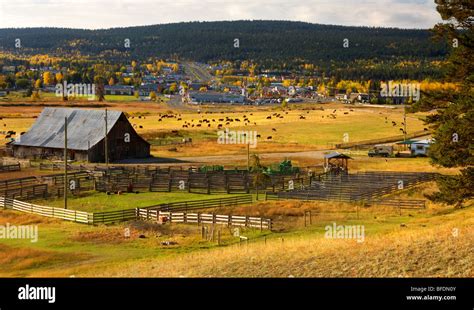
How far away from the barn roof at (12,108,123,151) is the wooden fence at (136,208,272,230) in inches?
1188

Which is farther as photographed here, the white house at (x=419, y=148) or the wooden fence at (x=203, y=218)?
the white house at (x=419, y=148)

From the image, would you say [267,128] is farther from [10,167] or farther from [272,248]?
[272,248]

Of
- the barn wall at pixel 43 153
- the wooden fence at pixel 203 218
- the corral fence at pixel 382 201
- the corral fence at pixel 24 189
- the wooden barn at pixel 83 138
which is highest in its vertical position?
the wooden barn at pixel 83 138

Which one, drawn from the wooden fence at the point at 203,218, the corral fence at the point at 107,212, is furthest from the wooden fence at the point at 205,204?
the wooden fence at the point at 203,218

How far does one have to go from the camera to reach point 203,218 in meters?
38.5

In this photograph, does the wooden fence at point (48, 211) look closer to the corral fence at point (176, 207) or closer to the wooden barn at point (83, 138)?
the corral fence at point (176, 207)

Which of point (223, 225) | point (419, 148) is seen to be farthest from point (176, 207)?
point (419, 148)

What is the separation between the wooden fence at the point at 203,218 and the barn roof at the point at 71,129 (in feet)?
99.0

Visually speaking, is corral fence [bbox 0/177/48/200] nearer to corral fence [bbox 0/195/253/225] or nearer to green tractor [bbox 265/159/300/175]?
corral fence [bbox 0/195/253/225]

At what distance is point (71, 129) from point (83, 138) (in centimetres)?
323

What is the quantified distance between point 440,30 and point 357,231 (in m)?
10.5

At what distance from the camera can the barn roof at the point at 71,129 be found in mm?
70000

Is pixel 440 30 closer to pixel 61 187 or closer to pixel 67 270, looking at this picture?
pixel 67 270
